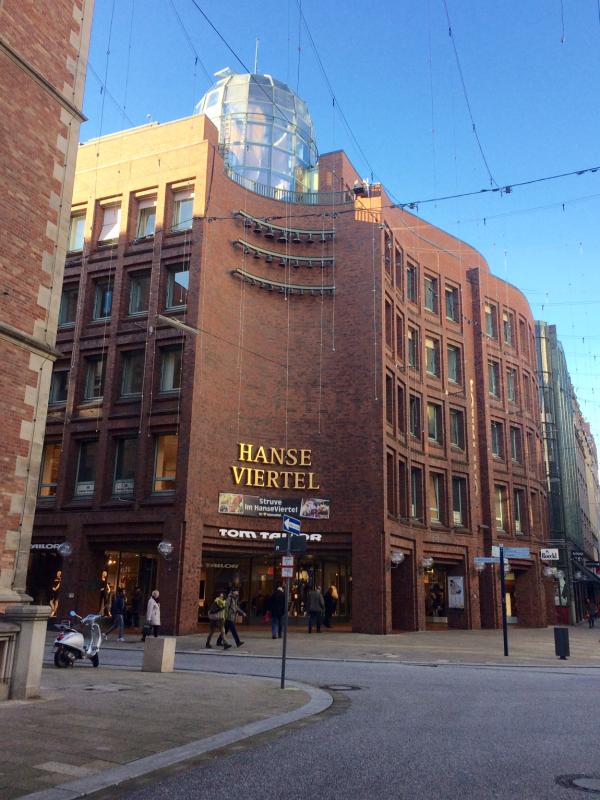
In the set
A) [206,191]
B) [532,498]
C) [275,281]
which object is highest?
[206,191]

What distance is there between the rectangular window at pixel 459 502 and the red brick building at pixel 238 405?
0.68 ft

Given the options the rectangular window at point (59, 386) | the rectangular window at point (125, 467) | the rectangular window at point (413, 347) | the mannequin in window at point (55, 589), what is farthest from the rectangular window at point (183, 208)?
the mannequin in window at point (55, 589)

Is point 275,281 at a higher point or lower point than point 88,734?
higher

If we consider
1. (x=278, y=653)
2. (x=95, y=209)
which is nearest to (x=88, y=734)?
(x=278, y=653)

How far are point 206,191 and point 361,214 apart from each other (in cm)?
743

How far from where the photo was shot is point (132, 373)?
1153 inches

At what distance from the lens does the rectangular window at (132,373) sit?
28.9 metres

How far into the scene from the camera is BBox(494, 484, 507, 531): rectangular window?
123ft

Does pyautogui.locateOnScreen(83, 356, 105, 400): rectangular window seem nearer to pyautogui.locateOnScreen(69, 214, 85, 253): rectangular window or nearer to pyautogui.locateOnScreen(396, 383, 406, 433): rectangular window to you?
pyautogui.locateOnScreen(69, 214, 85, 253): rectangular window

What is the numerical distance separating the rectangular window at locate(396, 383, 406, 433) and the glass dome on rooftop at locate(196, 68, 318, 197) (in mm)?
12157

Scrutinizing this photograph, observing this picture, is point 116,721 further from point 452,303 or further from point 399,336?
point 452,303

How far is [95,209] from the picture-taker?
31094 mm

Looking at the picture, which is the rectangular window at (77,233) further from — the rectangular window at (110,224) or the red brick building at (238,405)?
the rectangular window at (110,224)

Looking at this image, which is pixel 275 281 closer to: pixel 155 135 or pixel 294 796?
pixel 155 135
